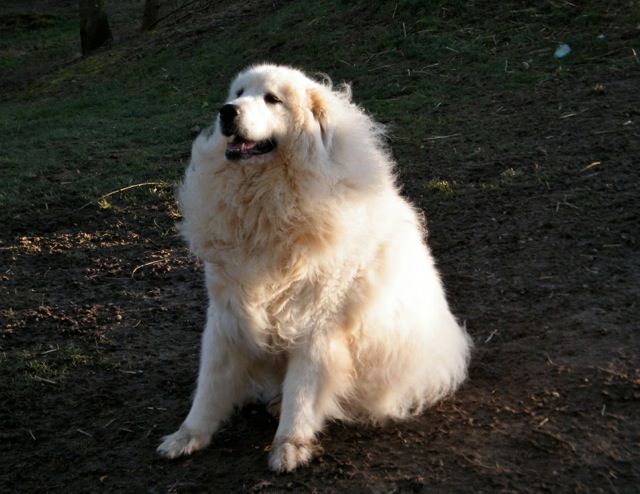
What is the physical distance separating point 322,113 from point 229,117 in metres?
0.44

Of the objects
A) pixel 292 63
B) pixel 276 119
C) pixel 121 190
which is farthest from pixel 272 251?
pixel 292 63

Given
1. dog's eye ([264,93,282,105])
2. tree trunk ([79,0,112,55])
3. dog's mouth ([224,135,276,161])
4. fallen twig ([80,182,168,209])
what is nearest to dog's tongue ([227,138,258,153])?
dog's mouth ([224,135,276,161])

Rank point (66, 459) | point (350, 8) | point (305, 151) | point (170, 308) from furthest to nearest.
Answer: point (350, 8)
point (170, 308)
point (66, 459)
point (305, 151)

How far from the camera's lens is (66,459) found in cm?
372

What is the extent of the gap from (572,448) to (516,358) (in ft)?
3.12

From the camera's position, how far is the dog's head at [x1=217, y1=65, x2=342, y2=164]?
342 cm

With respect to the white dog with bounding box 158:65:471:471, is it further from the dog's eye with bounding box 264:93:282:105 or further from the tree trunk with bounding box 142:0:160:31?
the tree trunk with bounding box 142:0:160:31

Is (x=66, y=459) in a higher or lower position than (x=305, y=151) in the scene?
lower

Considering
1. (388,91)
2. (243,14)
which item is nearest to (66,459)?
(388,91)

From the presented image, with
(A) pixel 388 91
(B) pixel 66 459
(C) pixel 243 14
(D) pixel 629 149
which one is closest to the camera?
(B) pixel 66 459

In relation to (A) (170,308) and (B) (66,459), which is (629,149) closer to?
(A) (170,308)

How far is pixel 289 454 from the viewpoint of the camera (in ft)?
11.1

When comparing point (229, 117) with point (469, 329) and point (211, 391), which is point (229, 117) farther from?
point (469, 329)

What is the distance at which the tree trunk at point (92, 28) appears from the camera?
17625 mm
